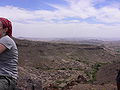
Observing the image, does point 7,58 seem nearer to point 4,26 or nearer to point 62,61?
point 4,26

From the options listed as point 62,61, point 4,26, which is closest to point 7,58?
point 4,26

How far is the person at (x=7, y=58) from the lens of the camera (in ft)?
11.9

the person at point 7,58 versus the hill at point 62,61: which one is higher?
the person at point 7,58

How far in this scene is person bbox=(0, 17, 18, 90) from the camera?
11.9 feet

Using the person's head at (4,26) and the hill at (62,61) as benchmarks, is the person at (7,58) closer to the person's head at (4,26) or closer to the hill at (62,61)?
the person's head at (4,26)

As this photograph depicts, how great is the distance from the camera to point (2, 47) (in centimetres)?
362

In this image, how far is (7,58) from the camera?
147 inches

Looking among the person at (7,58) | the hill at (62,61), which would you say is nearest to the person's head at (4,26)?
the person at (7,58)

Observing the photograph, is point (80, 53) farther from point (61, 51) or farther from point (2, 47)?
point (2, 47)

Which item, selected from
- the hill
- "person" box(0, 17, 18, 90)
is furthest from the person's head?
the hill

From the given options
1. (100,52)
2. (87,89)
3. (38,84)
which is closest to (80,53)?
(100,52)

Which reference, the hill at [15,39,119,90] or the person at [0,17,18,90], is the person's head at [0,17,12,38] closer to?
the person at [0,17,18,90]

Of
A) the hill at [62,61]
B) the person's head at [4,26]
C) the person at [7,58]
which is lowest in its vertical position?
the hill at [62,61]

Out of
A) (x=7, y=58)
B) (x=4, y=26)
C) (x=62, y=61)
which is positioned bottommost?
(x=62, y=61)
